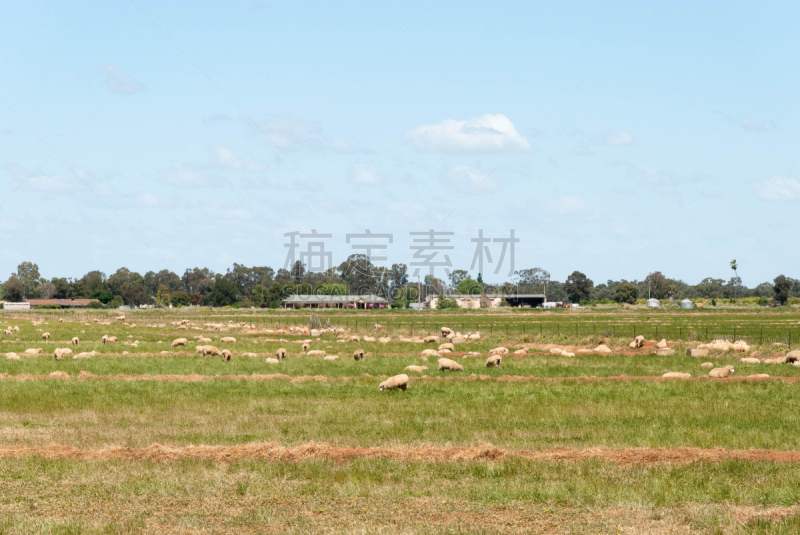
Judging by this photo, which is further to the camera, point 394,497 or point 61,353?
point 61,353

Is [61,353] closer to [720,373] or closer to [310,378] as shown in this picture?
[310,378]

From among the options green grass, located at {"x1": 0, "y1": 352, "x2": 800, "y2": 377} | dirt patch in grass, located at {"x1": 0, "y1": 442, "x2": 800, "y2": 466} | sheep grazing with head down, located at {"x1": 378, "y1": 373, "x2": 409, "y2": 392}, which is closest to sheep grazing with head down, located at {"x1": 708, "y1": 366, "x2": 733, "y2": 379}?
green grass, located at {"x1": 0, "y1": 352, "x2": 800, "y2": 377}

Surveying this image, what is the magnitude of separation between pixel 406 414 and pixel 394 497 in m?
10.6

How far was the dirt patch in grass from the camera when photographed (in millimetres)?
17953

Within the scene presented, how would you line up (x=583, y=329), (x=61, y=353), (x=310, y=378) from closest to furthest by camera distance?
(x=310, y=378) < (x=61, y=353) < (x=583, y=329)

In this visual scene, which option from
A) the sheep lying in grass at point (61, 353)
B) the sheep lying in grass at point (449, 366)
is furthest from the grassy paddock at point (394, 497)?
the sheep lying in grass at point (61, 353)

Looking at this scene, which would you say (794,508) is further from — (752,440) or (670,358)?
(670,358)

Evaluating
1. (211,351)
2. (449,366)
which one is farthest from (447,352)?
(211,351)

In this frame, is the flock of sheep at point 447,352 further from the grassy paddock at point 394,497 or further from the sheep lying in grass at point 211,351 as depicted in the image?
the grassy paddock at point 394,497

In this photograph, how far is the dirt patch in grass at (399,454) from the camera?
58.9ft

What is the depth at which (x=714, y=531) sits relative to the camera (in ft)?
40.2

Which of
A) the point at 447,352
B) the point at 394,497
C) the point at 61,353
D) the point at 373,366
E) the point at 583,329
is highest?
the point at 583,329

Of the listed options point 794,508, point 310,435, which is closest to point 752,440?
point 794,508

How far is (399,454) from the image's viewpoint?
18422 mm
